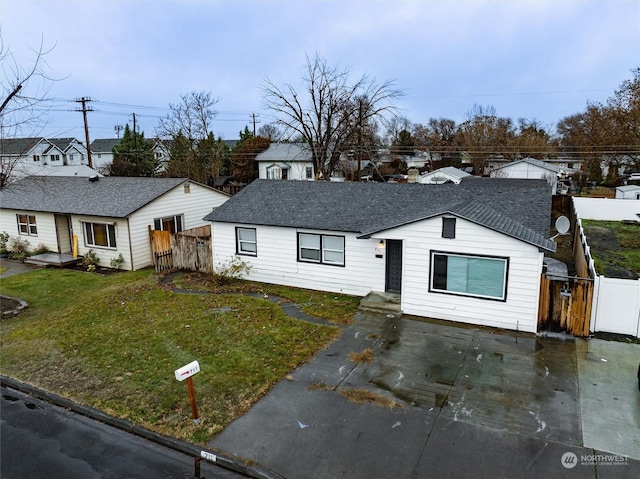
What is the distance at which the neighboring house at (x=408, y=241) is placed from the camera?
11.6 m

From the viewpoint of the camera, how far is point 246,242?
16828 mm

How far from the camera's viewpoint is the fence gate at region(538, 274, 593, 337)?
10.9 m

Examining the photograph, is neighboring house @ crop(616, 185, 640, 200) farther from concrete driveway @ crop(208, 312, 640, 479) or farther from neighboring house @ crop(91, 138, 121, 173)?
neighboring house @ crop(91, 138, 121, 173)

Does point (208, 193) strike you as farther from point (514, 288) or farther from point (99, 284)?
point (514, 288)

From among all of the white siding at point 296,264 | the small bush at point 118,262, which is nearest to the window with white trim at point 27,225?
the small bush at point 118,262

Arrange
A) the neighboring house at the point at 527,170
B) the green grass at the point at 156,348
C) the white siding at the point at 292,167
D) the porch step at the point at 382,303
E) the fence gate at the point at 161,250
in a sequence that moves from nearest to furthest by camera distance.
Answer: the green grass at the point at 156,348 → the porch step at the point at 382,303 → the fence gate at the point at 161,250 → the neighboring house at the point at 527,170 → the white siding at the point at 292,167

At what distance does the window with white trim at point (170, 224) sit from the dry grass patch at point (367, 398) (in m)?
14.3

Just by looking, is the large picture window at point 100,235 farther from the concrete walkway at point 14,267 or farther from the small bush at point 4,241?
the small bush at point 4,241

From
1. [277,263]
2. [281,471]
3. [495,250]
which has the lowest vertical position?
[281,471]

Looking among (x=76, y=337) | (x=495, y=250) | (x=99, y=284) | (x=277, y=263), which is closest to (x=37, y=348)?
(x=76, y=337)

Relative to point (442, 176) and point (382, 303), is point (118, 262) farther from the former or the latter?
point (442, 176)

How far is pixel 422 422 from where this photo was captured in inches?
300

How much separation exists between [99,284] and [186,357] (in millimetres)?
8645

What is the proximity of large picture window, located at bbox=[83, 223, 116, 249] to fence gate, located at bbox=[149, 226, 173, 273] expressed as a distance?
5.41 feet
